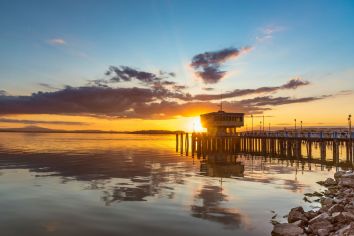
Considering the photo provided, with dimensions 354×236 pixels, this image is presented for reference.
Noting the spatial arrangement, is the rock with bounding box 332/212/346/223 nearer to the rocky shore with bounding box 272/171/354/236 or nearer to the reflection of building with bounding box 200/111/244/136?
the rocky shore with bounding box 272/171/354/236

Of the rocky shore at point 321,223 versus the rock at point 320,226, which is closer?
the rocky shore at point 321,223

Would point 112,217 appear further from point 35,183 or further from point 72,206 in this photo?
point 35,183

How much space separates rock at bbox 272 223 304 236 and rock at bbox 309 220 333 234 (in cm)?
51

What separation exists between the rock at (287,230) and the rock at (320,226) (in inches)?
20.1

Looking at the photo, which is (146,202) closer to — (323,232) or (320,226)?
(320,226)

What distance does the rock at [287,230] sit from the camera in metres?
15.2

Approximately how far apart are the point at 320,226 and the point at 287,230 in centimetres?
146

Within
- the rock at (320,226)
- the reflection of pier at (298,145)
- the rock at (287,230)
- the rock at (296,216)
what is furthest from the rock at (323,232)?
the reflection of pier at (298,145)

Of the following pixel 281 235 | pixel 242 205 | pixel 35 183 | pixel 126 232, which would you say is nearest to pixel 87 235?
pixel 126 232

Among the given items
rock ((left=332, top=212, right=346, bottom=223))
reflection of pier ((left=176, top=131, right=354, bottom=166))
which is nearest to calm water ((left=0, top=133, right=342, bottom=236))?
rock ((left=332, top=212, right=346, bottom=223))

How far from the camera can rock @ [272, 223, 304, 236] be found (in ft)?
50.0

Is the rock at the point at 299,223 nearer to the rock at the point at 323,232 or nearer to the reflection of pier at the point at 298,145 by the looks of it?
the rock at the point at 323,232

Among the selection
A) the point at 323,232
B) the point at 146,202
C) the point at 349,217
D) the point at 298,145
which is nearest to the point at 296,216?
the point at 349,217

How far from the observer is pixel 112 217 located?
19172mm
